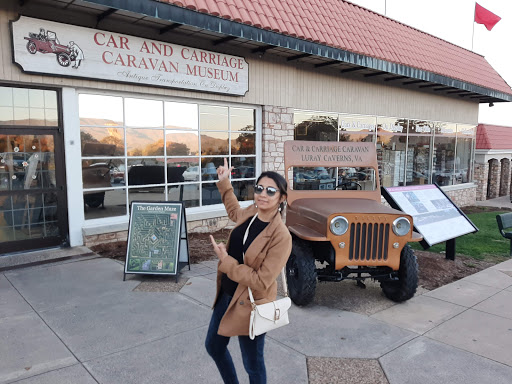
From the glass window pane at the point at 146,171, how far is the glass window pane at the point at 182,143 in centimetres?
38

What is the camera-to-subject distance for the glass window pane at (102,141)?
7.16 m

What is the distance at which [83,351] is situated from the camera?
361 cm

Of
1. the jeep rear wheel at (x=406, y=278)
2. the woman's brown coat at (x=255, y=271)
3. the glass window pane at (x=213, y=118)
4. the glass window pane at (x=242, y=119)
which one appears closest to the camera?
the woman's brown coat at (x=255, y=271)

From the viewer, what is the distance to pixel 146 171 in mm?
8039

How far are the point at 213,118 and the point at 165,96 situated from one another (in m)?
1.30

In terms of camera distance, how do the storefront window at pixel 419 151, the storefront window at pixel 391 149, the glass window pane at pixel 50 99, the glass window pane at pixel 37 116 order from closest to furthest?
the glass window pane at pixel 37 116 → the glass window pane at pixel 50 99 → the storefront window at pixel 391 149 → the storefront window at pixel 419 151

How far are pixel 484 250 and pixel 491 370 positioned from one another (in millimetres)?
5514

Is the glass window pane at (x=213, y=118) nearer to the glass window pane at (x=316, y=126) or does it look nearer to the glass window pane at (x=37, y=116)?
the glass window pane at (x=316, y=126)

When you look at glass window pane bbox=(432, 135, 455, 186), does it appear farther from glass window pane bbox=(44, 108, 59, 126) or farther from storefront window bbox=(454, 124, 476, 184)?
glass window pane bbox=(44, 108, 59, 126)

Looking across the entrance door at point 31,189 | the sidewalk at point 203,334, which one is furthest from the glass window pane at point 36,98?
the sidewalk at point 203,334

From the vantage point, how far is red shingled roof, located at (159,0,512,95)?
7.75 metres

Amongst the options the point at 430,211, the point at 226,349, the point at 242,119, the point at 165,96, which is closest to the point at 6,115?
the point at 165,96

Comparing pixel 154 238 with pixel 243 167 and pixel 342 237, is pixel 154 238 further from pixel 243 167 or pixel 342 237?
pixel 243 167

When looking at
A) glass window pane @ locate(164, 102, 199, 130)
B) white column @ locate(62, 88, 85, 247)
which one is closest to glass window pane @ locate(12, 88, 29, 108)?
white column @ locate(62, 88, 85, 247)
